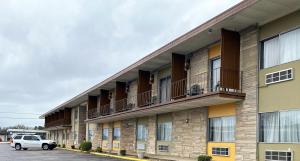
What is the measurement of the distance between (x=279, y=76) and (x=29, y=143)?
117 ft

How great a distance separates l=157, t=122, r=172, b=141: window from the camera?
996 inches

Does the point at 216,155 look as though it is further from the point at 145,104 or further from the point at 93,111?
the point at 93,111

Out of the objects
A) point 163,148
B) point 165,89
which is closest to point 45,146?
point 165,89

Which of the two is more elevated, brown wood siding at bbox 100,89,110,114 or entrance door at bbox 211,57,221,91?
entrance door at bbox 211,57,221,91

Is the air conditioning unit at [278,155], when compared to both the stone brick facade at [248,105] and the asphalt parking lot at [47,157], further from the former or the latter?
the asphalt parking lot at [47,157]

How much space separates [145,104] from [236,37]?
432 inches

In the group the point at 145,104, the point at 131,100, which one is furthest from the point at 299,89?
the point at 131,100

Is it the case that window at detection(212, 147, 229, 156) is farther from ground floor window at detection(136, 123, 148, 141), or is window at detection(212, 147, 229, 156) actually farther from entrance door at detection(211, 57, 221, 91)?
ground floor window at detection(136, 123, 148, 141)

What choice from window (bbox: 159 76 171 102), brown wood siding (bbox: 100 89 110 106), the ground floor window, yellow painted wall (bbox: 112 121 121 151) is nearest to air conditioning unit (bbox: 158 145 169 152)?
the ground floor window

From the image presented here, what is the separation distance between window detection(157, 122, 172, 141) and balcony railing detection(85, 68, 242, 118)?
1484 mm

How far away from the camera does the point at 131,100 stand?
3259cm

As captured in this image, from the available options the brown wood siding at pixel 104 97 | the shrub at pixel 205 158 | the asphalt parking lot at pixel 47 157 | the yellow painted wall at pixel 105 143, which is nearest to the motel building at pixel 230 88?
the shrub at pixel 205 158

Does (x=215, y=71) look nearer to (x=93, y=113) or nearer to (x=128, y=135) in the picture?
(x=128, y=135)

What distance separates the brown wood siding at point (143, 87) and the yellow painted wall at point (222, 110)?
326 inches
